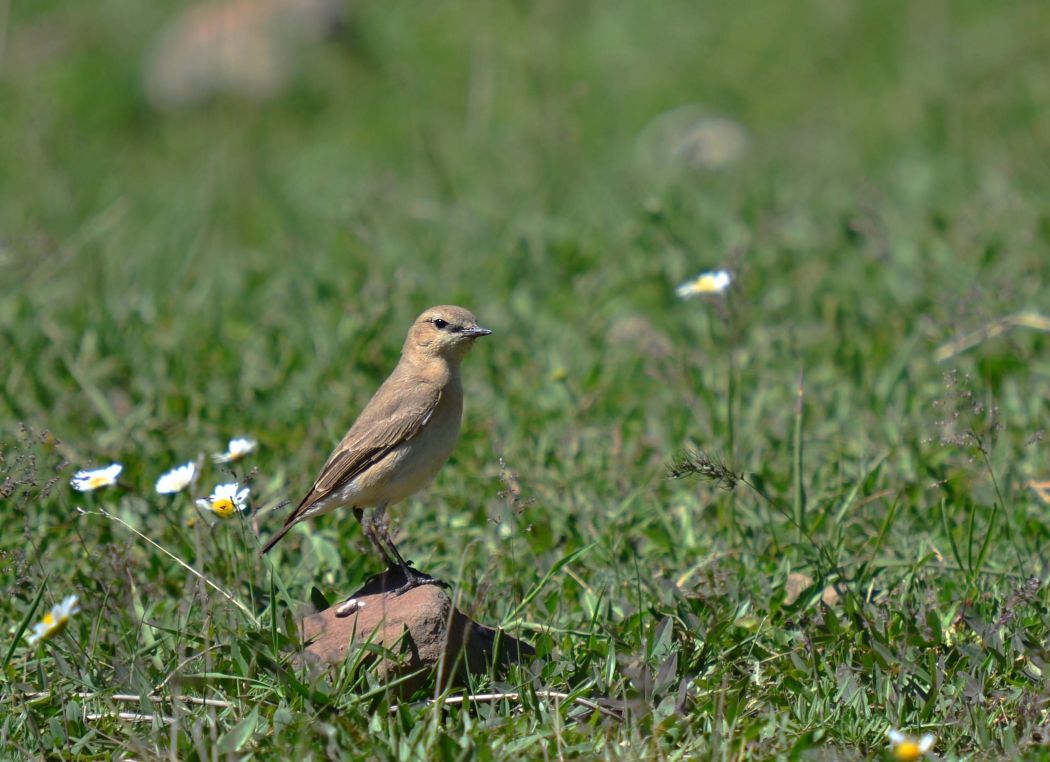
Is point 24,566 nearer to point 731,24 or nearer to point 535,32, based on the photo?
point 535,32

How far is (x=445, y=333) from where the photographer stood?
193 inches

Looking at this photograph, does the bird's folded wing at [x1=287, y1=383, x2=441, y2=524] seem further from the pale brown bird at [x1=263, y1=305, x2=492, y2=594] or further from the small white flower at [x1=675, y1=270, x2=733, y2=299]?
the small white flower at [x1=675, y1=270, x2=733, y2=299]

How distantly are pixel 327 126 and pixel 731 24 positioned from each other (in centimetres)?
398

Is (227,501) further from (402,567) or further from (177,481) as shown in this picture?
(402,567)

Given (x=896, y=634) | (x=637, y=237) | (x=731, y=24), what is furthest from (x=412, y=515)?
Result: (x=731, y=24)

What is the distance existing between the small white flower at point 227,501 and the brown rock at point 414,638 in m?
0.43

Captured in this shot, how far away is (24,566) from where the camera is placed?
3967 millimetres

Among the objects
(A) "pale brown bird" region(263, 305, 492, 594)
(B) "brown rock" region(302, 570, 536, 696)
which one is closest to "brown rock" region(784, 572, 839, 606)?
(B) "brown rock" region(302, 570, 536, 696)

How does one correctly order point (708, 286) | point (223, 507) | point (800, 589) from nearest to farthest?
point (223, 507) < point (800, 589) < point (708, 286)

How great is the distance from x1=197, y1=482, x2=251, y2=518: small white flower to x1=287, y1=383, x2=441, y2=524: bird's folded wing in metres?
0.30

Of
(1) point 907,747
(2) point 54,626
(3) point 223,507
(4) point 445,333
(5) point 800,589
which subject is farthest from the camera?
(4) point 445,333

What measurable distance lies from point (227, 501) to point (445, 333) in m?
1.10

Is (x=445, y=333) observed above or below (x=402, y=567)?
above

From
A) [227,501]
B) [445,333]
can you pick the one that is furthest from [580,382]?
[227,501]
